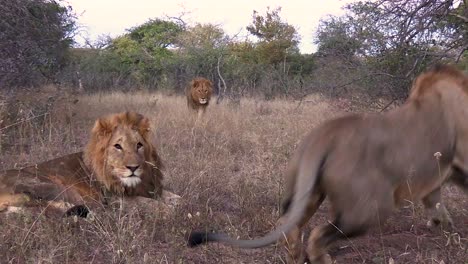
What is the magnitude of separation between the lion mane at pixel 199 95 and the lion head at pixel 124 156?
802 cm

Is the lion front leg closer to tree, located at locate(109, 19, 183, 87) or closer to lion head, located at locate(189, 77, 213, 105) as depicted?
lion head, located at locate(189, 77, 213, 105)

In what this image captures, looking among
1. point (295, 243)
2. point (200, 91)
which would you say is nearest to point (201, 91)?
point (200, 91)

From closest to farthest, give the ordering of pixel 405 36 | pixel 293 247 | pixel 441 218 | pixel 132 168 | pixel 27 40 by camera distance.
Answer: pixel 293 247
pixel 441 218
pixel 132 168
pixel 405 36
pixel 27 40

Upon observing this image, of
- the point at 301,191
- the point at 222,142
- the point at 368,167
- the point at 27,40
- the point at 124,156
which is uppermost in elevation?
the point at 27,40

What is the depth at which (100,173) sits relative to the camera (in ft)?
14.3

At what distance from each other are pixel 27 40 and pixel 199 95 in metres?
5.20

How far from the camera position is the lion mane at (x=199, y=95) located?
42.2 ft

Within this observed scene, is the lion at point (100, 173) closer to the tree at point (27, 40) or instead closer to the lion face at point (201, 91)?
the tree at point (27, 40)

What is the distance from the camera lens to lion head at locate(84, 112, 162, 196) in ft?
14.0

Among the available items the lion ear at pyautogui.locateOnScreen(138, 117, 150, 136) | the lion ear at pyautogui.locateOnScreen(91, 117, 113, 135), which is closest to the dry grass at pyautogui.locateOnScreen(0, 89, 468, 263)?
the lion ear at pyautogui.locateOnScreen(138, 117, 150, 136)

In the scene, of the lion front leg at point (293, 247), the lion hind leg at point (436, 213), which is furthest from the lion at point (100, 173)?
the lion hind leg at point (436, 213)

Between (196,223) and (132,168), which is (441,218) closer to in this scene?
(196,223)

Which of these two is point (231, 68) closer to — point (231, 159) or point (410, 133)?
point (231, 159)

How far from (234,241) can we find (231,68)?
1775 centimetres
